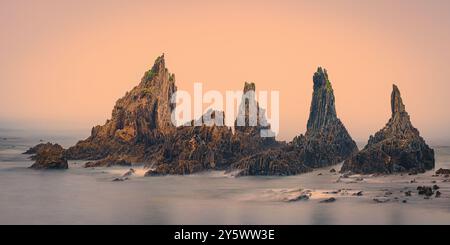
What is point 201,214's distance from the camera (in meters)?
38.2

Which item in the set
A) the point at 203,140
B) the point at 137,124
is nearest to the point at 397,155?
the point at 203,140

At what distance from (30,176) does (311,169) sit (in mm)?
25716

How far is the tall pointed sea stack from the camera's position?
213ft

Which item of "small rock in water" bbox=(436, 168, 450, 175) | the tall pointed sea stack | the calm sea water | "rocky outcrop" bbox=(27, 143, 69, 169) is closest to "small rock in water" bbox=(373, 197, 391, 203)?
the calm sea water

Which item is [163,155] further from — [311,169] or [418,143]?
[418,143]

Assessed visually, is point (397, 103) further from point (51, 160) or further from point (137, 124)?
point (51, 160)

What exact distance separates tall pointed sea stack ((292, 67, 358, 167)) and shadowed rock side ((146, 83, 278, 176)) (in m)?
6.07

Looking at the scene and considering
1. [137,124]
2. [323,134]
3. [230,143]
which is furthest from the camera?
[137,124]

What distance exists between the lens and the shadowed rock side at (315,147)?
59062mm

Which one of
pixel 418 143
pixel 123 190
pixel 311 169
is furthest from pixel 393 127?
pixel 123 190

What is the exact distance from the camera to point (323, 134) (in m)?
70.9

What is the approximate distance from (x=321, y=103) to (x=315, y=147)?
12271 millimetres

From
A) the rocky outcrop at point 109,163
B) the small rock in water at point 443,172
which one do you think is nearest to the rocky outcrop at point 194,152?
the rocky outcrop at point 109,163

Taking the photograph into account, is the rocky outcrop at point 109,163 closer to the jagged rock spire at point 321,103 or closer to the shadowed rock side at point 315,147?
the shadowed rock side at point 315,147
